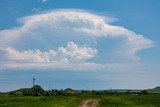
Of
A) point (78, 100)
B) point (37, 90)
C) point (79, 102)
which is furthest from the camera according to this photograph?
point (37, 90)

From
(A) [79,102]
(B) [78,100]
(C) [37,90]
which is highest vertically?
(C) [37,90]

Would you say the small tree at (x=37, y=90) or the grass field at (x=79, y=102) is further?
the small tree at (x=37, y=90)

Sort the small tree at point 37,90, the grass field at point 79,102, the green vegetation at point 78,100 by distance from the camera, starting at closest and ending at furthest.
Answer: the grass field at point 79,102 < the green vegetation at point 78,100 < the small tree at point 37,90

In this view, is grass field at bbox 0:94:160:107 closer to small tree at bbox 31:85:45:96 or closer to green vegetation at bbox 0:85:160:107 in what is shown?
green vegetation at bbox 0:85:160:107

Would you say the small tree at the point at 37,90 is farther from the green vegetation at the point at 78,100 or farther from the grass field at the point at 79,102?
the grass field at the point at 79,102

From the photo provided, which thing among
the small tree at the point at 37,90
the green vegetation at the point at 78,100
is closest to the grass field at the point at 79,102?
the green vegetation at the point at 78,100

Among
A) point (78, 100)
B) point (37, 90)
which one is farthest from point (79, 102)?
point (37, 90)

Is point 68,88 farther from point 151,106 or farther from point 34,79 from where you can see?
point 151,106

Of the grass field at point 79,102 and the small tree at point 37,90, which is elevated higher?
the small tree at point 37,90

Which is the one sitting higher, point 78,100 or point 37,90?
point 37,90

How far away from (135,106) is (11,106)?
21.1 m

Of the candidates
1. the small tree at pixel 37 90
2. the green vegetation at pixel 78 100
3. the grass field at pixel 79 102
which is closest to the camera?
the grass field at pixel 79 102

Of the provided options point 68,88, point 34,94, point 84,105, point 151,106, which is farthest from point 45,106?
point 68,88

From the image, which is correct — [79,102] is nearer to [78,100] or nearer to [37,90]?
[78,100]
